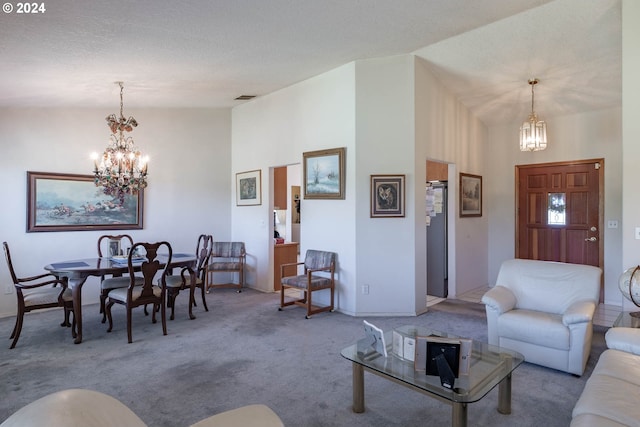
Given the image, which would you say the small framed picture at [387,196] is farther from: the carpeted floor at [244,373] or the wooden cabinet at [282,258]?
the wooden cabinet at [282,258]

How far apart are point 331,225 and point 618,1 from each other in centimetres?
357

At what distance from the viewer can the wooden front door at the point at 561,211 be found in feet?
17.8

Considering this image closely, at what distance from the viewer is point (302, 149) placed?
17.4ft

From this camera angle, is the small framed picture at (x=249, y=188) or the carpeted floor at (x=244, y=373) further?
the small framed picture at (x=249, y=188)

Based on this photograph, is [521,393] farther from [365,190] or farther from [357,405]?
[365,190]

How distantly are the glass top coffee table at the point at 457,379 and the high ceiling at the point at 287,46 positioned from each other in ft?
8.99

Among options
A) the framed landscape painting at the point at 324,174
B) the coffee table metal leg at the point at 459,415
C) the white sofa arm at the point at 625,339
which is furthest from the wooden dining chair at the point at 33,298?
the white sofa arm at the point at 625,339

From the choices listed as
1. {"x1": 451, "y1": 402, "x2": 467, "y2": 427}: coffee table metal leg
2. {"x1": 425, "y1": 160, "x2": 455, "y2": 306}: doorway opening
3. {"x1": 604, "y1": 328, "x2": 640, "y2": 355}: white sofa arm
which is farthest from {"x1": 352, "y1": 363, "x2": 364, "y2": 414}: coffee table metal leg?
{"x1": 425, "y1": 160, "x2": 455, "y2": 306}: doorway opening

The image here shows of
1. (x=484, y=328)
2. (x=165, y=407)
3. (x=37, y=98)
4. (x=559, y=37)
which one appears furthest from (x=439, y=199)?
(x=37, y=98)

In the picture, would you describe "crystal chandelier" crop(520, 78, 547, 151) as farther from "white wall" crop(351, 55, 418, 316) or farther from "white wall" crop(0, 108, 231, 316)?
"white wall" crop(0, 108, 231, 316)

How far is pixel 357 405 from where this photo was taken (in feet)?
7.95

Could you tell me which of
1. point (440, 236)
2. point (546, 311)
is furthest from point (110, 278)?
point (546, 311)

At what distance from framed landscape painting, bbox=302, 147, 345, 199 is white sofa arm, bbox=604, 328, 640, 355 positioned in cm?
304

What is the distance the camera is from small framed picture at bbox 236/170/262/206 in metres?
6.05
